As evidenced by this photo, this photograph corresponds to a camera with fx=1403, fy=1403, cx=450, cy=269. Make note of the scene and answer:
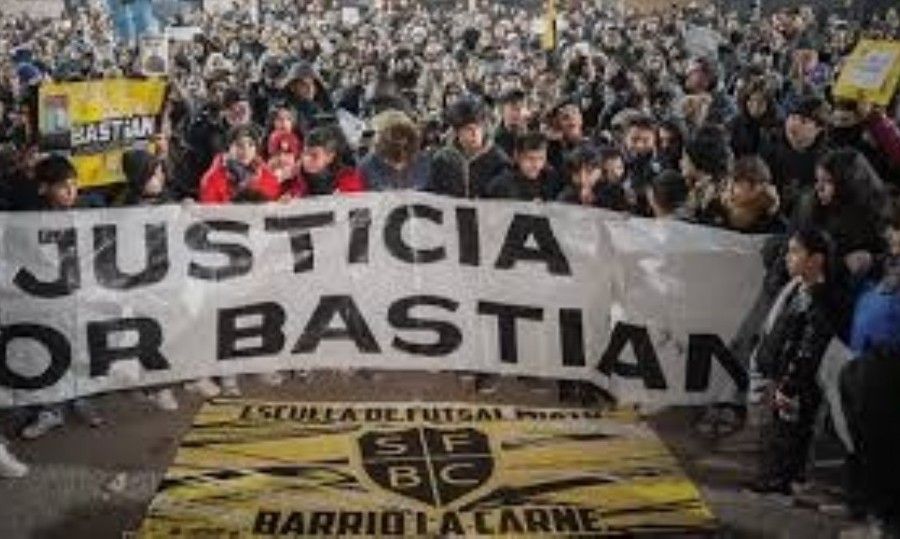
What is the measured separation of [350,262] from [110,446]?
1.97 m

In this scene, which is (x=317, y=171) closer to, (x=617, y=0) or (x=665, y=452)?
(x=665, y=452)

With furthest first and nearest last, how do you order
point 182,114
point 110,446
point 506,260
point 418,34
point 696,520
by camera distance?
1. point 418,34
2. point 182,114
3. point 506,260
4. point 110,446
5. point 696,520

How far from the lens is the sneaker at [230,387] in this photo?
944 centimetres

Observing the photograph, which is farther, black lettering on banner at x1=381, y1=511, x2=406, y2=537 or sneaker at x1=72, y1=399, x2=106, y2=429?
sneaker at x1=72, y1=399, x2=106, y2=429

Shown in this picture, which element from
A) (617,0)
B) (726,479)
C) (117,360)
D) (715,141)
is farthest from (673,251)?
(617,0)

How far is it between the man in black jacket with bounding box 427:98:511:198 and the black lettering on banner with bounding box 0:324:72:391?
2831 mm

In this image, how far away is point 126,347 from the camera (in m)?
9.05

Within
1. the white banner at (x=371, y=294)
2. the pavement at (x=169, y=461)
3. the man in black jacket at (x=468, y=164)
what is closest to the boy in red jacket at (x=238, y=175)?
the white banner at (x=371, y=294)

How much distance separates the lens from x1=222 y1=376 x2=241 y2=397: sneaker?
9.44m

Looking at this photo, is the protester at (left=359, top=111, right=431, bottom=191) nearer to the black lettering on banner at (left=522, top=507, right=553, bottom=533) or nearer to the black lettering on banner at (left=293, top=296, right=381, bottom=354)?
the black lettering on banner at (left=293, top=296, right=381, bottom=354)

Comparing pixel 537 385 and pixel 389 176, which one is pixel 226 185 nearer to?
pixel 389 176

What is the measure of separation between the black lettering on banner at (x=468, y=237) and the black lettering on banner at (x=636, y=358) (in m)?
1.06

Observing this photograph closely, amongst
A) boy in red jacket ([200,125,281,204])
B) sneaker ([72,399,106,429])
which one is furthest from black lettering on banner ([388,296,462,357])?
sneaker ([72,399,106,429])

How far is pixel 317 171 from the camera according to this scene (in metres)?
10.1
